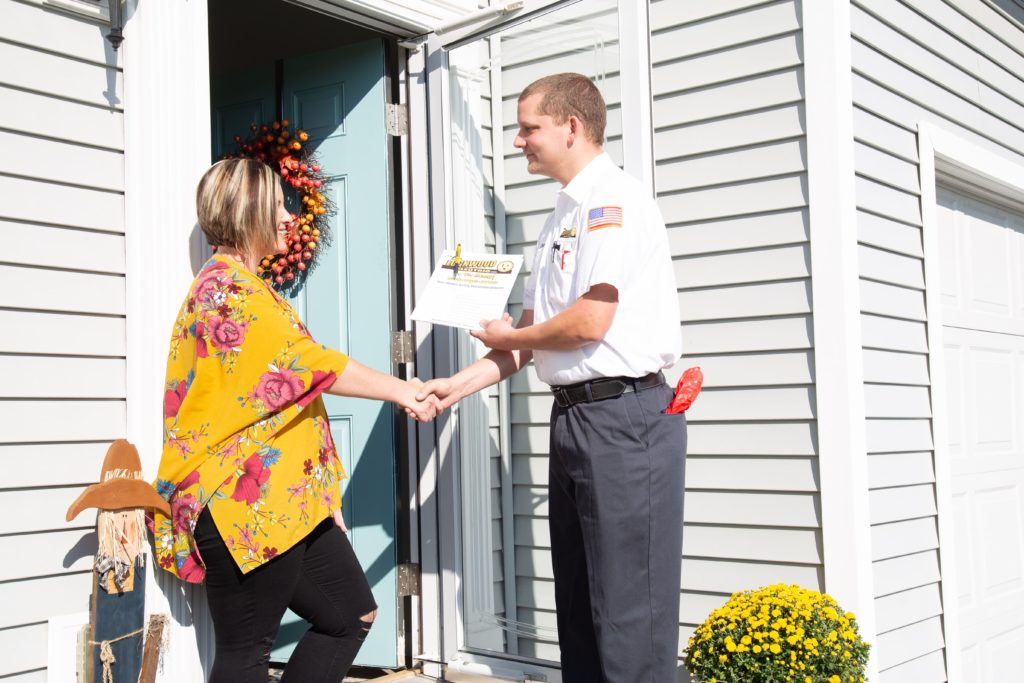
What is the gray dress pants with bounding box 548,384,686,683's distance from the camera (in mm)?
2549

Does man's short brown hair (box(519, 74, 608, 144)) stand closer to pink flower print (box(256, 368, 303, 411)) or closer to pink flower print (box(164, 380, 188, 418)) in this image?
pink flower print (box(256, 368, 303, 411))

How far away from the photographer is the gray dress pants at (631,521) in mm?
2549

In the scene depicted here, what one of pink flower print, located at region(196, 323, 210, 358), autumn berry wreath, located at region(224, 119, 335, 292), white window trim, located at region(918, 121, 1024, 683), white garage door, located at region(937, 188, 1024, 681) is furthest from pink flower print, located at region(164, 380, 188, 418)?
white garage door, located at region(937, 188, 1024, 681)

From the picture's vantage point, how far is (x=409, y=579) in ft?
12.5

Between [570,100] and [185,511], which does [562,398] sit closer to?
[570,100]

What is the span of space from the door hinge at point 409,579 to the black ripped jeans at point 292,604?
1.24m

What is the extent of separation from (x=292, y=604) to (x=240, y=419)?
0.47 meters

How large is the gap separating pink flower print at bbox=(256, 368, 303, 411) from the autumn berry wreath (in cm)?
160

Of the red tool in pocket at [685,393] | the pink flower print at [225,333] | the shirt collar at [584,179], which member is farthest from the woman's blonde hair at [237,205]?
the red tool in pocket at [685,393]

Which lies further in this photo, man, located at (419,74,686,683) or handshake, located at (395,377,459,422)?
handshake, located at (395,377,459,422)

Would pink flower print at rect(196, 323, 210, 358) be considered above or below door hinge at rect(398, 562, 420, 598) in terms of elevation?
above

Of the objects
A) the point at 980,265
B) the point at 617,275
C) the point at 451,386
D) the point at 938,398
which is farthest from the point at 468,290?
the point at 980,265

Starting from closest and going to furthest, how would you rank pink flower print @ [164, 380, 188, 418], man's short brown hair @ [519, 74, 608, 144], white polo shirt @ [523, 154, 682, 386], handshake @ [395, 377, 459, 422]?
pink flower print @ [164, 380, 188, 418] < white polo shirt @ [523, 154, 682, 386] < man's short brown hair @ [519, 74, 608, 144] < handshake @ [395, 377, 459, 422]

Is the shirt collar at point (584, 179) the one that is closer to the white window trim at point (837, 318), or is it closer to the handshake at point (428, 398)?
the handshake at point (428, 398)
